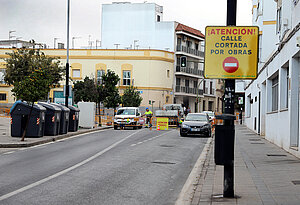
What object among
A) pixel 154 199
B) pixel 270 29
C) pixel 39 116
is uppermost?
pixel 270 29

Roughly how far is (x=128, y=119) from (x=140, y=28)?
3790cm

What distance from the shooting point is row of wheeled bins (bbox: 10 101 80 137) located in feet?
75.0

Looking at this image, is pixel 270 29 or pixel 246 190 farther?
pixel 270 29

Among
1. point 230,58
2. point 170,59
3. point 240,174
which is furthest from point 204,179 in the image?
point 170,59

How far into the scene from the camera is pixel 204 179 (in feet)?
37.7

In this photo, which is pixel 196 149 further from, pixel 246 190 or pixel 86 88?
pixel 86 88

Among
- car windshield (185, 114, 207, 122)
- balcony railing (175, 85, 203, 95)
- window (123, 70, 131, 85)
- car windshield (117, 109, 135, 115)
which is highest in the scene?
window (123, 70, 131, 85)

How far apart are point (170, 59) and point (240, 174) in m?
60.6

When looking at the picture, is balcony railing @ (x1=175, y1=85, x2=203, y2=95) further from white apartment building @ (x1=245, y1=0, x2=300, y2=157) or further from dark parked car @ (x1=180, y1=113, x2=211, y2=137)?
dark parked car @ (x1=180, y1=113, x2=211, y2=137)

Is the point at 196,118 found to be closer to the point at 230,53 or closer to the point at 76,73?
the point at 230,53

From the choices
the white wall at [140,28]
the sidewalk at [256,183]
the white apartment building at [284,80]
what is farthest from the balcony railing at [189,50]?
the sidewalk at [256,183]

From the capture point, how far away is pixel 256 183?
1062cm

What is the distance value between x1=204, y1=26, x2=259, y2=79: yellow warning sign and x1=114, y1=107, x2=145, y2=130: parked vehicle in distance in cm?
2978

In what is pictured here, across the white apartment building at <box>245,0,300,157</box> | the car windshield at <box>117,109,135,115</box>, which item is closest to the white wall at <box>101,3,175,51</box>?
the car windshield at <box>117,109,135,115</box>
